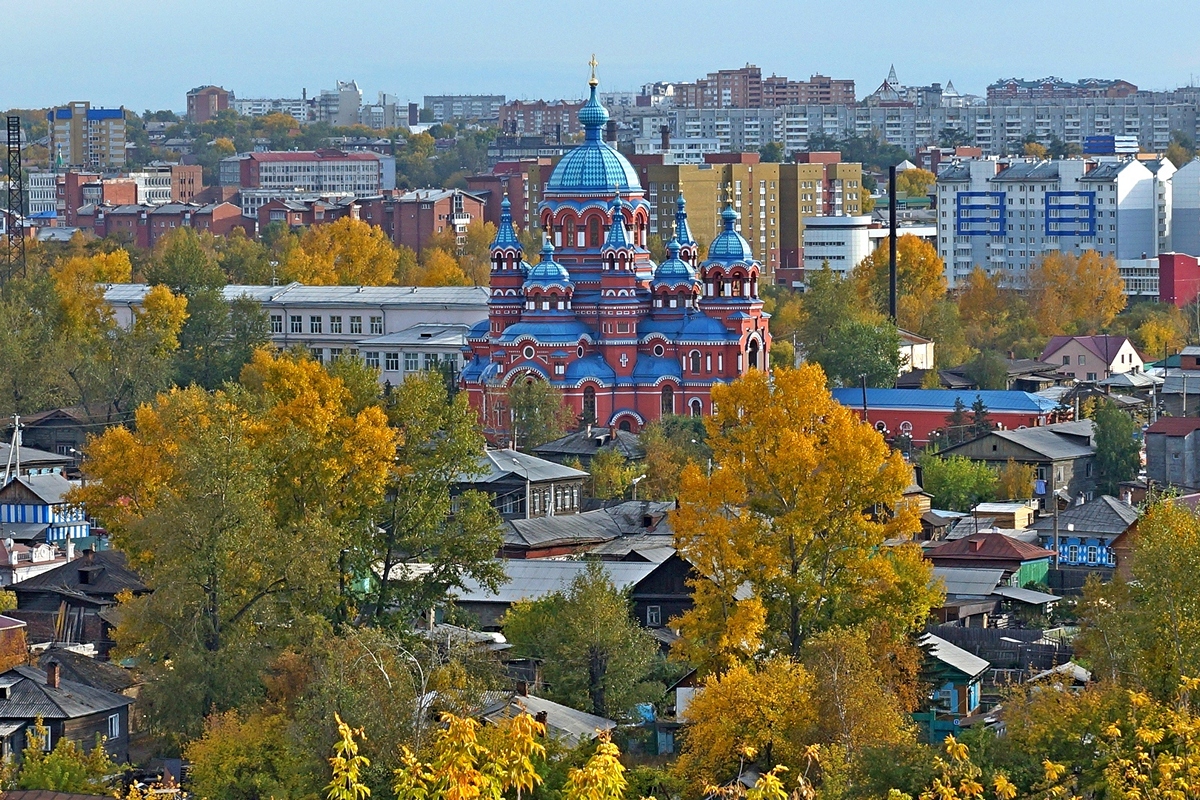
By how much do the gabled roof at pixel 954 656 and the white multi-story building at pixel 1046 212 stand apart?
6249 centimetres

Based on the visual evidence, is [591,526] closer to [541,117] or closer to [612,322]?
[612,322]

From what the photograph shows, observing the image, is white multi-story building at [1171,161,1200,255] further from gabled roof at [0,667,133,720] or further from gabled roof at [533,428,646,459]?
gabled roof at [0,667,133,720]

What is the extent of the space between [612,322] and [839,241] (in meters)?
39.9

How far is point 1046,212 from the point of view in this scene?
307 ft

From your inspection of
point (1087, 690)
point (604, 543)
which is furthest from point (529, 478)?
point (1087, 690)

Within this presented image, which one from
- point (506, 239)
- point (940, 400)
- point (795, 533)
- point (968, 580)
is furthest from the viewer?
point (506, 239)

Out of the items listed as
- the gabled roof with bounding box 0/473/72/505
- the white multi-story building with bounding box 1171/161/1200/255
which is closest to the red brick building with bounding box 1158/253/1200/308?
the white multi-story building with bounding box 1171/161/1200/255

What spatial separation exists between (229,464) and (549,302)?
80.7 feet

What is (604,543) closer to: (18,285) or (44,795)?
(44,795)

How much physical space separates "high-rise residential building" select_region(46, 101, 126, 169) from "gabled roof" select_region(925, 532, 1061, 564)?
119m

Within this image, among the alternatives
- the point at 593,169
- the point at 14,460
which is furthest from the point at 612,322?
the point at 14,460

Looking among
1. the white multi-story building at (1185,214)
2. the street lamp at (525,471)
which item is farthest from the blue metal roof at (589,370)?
the white multi-story building at (1185,214)

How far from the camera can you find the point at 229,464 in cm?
2997

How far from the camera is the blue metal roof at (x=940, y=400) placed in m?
54.0
